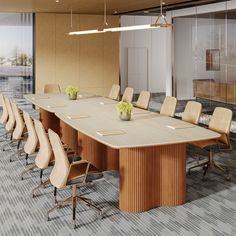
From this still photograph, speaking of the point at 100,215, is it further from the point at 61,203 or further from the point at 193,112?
the point at 193,112

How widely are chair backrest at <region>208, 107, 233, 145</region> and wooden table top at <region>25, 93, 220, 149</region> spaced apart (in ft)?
1.98

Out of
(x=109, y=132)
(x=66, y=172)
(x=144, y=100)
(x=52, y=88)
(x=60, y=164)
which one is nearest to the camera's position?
(x=66, y=172)

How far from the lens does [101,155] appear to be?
5953 mm

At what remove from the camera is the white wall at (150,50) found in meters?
13.2

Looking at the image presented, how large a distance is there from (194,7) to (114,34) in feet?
11.2

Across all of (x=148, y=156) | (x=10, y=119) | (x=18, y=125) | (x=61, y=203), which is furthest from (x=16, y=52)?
(x=148, y=156)

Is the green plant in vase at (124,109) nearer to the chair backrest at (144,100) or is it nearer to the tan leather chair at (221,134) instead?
the tan leather chair at (221,134)

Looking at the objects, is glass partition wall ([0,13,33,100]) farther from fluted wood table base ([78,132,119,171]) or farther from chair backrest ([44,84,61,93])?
fluted wood table base ([78,132,119,171])

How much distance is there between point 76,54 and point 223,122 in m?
7.14

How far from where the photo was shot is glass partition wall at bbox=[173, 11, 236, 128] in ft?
28.1

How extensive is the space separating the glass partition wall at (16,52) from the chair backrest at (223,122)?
24.2 ft

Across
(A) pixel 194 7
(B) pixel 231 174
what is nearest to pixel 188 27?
(A) pixel 194 7

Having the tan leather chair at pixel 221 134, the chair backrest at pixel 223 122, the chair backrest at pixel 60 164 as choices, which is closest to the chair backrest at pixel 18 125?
the chair backrest at pixel 60 164

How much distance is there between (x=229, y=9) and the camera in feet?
28.0
